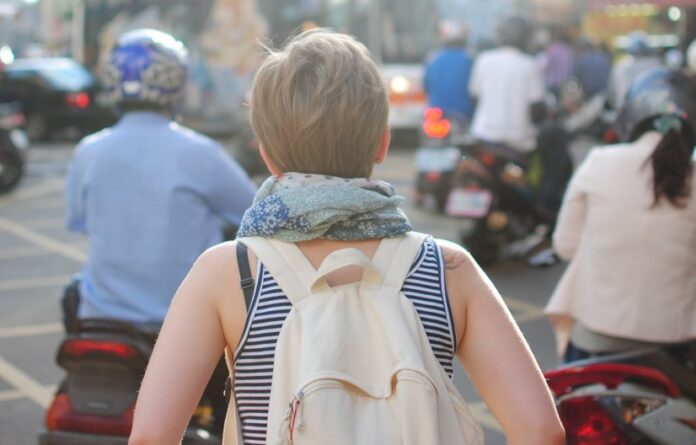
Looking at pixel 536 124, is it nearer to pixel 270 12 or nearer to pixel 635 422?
pixel 635 422

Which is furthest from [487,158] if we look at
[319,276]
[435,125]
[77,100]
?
[77,100]

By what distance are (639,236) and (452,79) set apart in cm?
855

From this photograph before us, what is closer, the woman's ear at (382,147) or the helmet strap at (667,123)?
the woman's ear at (382,147)

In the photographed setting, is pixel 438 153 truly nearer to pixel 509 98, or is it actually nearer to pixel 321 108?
pixel 509 98

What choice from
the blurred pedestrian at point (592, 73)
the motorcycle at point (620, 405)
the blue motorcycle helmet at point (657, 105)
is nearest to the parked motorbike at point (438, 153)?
the blue motorcycle helmet at point (657, 105)

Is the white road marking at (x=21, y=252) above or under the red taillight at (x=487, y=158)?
under

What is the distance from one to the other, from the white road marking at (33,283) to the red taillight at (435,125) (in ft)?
12.0

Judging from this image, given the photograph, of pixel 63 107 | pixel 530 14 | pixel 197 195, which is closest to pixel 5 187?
pixel 63 107

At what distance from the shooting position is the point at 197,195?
430 centimetres

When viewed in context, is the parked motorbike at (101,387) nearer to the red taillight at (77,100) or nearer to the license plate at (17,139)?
the license plate at (17,139)

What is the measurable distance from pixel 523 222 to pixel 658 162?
567cm

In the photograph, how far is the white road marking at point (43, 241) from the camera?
1117 cm

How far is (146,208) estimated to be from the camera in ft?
13.9

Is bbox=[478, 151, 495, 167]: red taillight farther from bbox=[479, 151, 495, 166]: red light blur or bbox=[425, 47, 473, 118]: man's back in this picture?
bbox=[425, 47, 473, 118]: man's back
